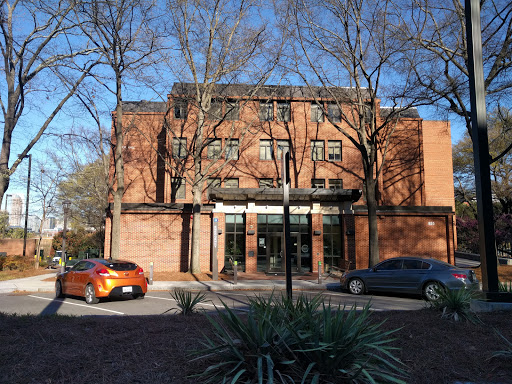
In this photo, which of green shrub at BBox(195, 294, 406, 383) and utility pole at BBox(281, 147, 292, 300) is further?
utility pole at BBox(281, 147, 292, 300)

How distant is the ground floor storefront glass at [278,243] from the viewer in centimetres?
2406

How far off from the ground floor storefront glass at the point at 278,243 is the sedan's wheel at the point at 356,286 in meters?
9.13

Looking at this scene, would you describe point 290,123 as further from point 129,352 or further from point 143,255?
point 129,352

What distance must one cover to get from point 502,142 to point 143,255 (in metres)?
27.6

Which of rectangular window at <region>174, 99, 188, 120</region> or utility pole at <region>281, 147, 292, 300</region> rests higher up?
rectangular window at <region>174, 99, 188, 120</region>

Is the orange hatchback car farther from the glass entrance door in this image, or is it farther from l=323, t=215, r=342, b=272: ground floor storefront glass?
l=323, t=215, r=342, b=272: ground floor storefront glass

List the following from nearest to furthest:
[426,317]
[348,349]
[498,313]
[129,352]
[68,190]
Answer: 1. [348,349]
2. [129,352]
3. [426,317]
4. [498,313]
5. [68,190]

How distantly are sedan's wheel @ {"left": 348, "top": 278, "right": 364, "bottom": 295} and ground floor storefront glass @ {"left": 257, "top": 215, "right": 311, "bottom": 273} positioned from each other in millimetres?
9130

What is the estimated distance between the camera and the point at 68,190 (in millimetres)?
33938

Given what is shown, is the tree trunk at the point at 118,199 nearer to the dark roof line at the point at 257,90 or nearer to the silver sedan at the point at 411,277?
the dark roof line at the point at 257,90

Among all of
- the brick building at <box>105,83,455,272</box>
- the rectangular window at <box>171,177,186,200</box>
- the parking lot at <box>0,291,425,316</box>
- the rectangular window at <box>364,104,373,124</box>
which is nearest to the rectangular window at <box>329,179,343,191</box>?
the brick building at <box>105,83,455,272</box>

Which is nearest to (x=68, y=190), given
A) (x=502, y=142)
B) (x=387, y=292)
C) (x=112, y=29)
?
(x=112, y=29)

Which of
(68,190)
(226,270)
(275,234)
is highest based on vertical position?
(68,190)

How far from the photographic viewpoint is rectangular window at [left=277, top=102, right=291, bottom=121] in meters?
27.3
